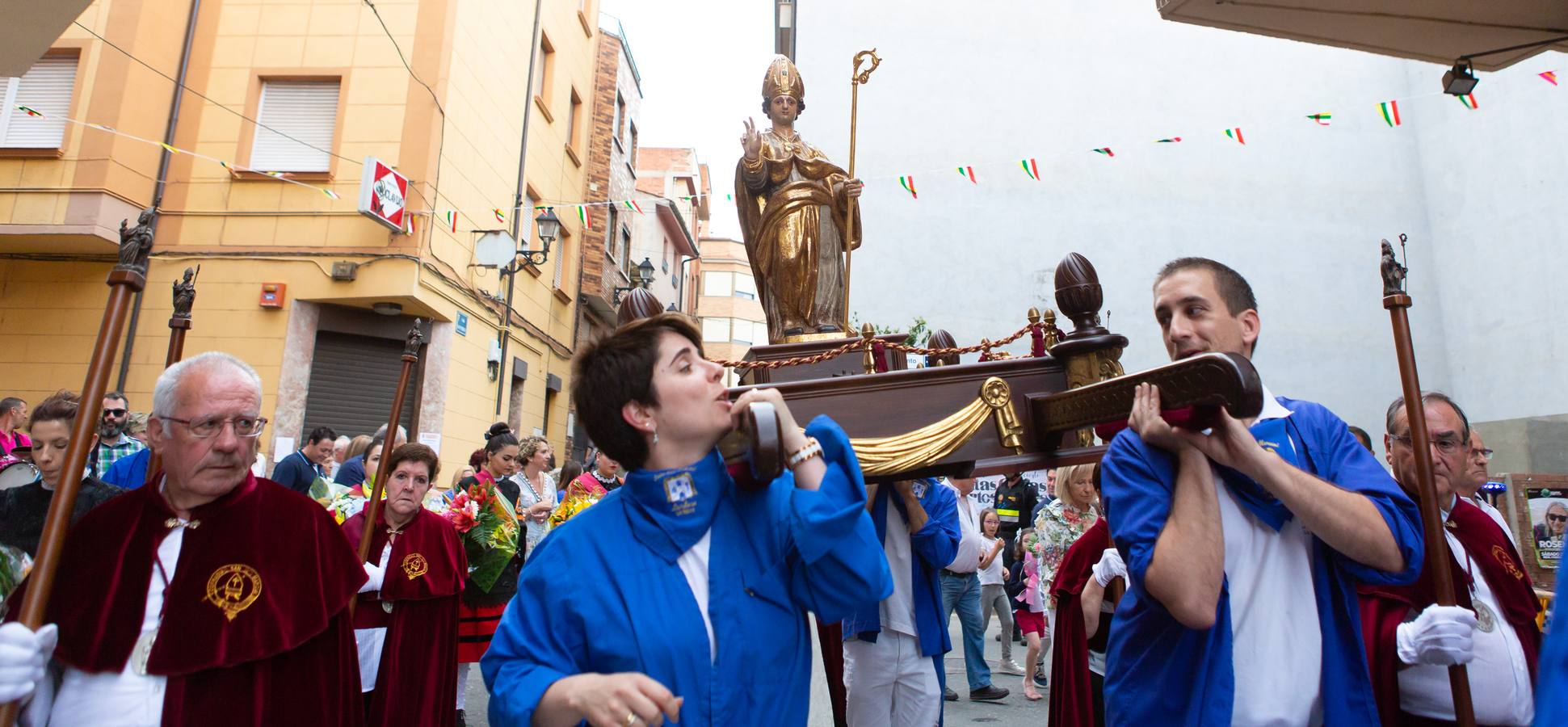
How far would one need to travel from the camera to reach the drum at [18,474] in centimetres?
328

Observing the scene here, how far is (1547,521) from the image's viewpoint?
670 cm

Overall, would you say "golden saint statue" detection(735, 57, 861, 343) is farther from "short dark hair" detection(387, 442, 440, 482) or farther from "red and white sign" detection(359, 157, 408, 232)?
"red and white sign" detection(359, 157, 408, 232)

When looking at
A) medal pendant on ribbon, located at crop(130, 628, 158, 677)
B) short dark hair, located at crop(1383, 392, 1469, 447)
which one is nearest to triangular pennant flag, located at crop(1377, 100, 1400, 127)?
short dark hair, located at crop(1383, 392, 1469, 447)

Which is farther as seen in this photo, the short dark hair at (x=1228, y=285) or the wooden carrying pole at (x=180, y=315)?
the wooden carrying pole at (x=180, y=315)

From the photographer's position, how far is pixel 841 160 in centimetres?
1853

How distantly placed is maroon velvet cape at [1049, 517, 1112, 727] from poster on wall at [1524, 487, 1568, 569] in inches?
169

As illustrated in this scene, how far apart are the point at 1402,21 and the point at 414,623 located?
5.28 metres

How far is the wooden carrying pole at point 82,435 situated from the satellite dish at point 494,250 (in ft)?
33.9

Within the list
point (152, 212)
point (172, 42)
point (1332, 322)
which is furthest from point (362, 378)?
point (1332, 322)

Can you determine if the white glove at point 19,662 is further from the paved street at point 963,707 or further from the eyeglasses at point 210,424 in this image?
the paved street at point 963,707

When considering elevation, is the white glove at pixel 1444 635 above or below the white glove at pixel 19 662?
above

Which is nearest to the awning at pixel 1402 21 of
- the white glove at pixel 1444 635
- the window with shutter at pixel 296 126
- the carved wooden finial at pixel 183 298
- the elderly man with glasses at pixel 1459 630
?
the elderly man with glasses at pixel 1459 630

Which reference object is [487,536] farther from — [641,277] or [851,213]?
[641,277]

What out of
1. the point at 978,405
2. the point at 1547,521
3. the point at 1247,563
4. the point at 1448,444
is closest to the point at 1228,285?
the point at 1247,563
